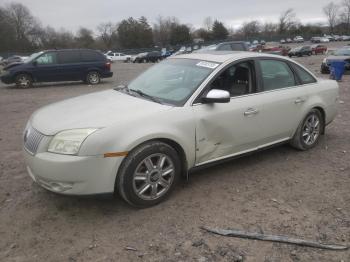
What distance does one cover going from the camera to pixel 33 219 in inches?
141

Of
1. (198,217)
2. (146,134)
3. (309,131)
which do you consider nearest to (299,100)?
(309,131)

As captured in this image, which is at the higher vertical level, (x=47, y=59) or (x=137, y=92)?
(x=47, y=59)

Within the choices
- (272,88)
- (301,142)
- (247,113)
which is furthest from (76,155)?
(301,142)

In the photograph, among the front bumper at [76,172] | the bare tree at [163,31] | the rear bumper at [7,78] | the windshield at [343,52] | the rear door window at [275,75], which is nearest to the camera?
the front bumper at [76,172]

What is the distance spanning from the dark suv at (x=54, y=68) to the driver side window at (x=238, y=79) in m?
12.4

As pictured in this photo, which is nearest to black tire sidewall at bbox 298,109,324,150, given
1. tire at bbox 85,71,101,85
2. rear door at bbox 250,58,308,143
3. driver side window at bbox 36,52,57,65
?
rear door at bbox 250,58,308,143

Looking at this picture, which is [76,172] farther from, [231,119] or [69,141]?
[231,119]

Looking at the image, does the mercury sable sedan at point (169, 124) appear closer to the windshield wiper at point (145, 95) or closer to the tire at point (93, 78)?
the windshield wiper at point (145, 95)

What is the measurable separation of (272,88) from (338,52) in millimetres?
16272

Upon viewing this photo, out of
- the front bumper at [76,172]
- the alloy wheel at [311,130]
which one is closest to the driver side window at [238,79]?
the alloy wheel at [311,130]

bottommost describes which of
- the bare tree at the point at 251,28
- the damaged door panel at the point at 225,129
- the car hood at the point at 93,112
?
the damaged door panel at the point at 225,129

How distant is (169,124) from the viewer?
3.72 m

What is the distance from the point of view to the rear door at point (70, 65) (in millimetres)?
15461

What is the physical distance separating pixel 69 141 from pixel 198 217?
58.9 inches
